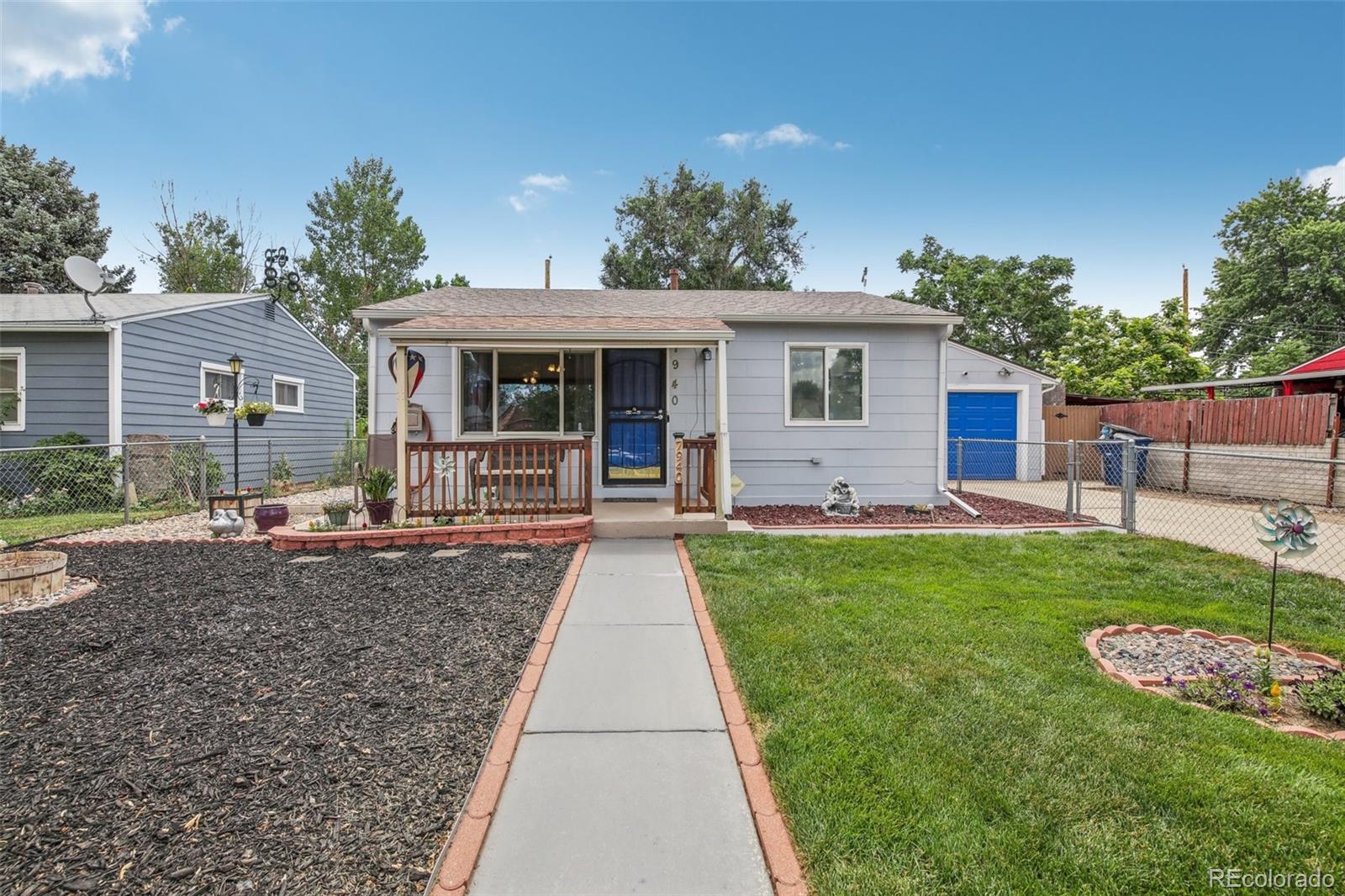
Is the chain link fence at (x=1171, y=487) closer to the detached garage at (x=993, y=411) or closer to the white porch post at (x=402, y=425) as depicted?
the detached garage at (x=993, y=411)

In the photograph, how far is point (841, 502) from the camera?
7.16m

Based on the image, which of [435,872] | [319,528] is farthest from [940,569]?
[319,528]

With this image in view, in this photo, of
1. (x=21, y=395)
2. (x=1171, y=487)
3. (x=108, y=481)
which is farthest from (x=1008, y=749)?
(x=21, y=395)

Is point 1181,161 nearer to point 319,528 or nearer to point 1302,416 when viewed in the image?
point 1302,416

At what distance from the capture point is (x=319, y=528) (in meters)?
5.82

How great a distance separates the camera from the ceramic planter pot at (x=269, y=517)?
6262mm

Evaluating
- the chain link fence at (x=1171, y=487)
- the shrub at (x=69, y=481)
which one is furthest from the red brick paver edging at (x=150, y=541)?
the chain link fence at (x=1171, y=487)

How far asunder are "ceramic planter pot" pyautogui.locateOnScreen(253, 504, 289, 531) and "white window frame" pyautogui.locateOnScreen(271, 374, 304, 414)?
607cm

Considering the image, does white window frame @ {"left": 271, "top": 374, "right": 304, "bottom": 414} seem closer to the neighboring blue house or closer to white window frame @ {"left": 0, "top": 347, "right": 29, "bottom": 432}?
the neighboring blue house

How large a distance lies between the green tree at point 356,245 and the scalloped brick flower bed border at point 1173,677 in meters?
22.0

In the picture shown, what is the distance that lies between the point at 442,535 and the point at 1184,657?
5783 millimetres

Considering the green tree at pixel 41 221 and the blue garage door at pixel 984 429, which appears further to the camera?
the green tree at pixel 41 221

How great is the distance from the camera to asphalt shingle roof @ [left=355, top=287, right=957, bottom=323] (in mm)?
7375

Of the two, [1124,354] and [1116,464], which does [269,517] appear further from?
[1124,354]
